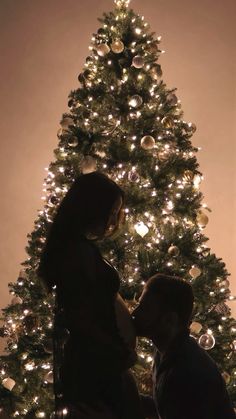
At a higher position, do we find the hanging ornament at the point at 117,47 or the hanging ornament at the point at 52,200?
the hanging ornament at the point at 117,47

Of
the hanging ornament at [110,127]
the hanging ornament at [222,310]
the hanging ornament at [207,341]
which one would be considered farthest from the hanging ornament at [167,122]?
the hanging ornament at [207,341]

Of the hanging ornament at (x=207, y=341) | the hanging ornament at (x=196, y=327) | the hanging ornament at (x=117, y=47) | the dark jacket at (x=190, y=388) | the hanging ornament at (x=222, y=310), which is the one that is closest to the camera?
the dark jacket at (x=190, y=388)

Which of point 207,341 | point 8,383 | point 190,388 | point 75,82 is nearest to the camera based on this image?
point 190,388

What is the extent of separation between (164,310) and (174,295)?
0.16 ft

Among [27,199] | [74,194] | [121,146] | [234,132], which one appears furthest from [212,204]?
[74,194]

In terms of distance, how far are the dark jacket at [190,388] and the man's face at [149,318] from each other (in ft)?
0.24

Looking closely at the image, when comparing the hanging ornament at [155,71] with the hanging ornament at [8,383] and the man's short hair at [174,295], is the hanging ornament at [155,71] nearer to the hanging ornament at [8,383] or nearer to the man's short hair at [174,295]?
the man's short hair at [174,295]

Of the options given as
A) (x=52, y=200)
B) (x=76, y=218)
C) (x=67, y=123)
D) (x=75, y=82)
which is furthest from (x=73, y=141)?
(x=75, y=82)

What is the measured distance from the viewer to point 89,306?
1.22 metres

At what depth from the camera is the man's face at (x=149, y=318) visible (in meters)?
1.29

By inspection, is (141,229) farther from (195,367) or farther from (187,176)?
(195,367)

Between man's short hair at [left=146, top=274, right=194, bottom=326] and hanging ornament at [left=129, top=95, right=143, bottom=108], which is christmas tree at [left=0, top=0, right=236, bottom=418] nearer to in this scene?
hanging ornament at [left=129, top=95, right=143, bottom=108]

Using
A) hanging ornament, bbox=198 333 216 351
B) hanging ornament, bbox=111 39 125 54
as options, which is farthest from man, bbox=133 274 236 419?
hanging ornament, bbox=111 39 125 54

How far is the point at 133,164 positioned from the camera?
8.31 feet
